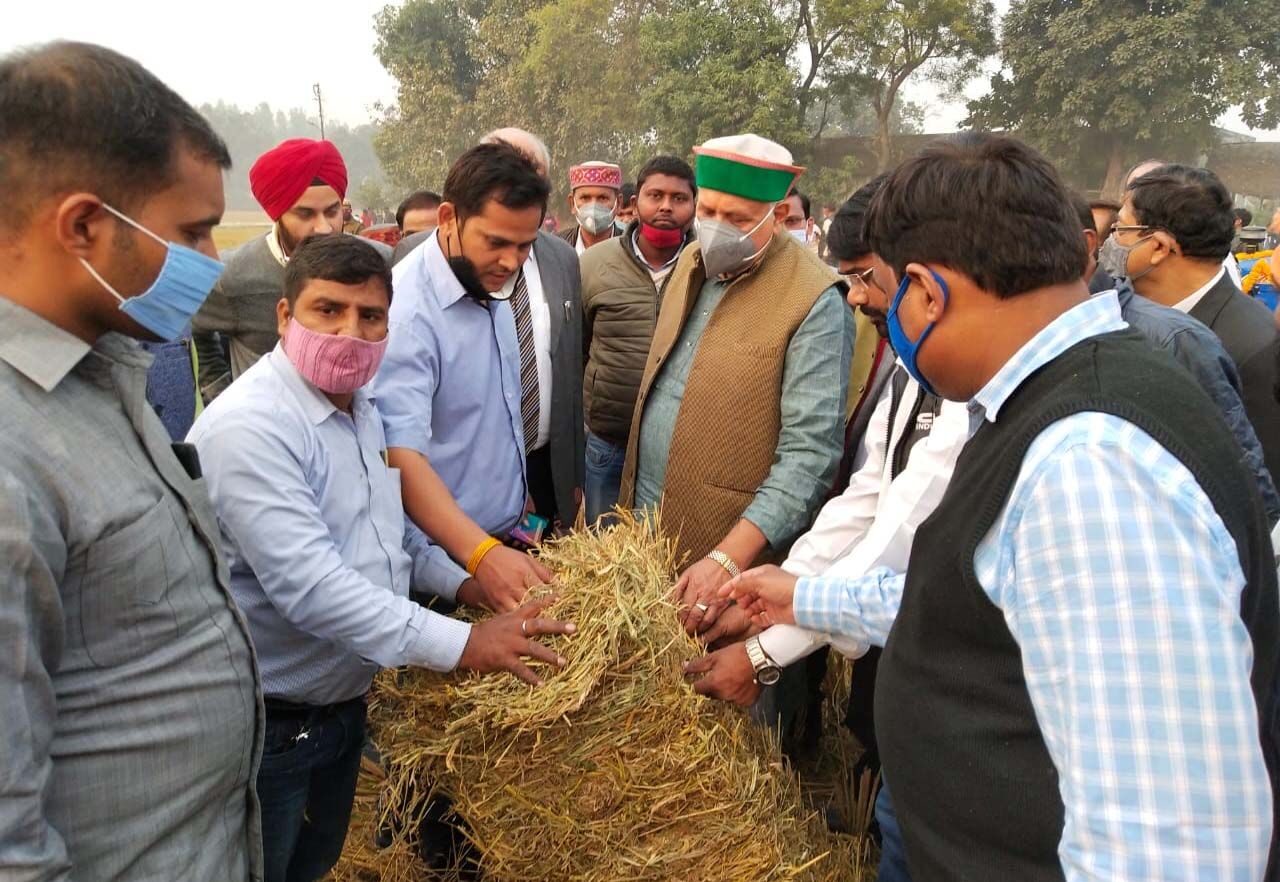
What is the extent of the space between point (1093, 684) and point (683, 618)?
150 centimetres

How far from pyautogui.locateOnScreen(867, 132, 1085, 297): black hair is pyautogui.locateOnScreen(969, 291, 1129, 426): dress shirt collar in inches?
2.5

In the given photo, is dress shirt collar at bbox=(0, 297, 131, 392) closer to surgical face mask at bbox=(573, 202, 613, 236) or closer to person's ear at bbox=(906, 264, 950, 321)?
person's ear at bbox=(906, 264, 950, 321)

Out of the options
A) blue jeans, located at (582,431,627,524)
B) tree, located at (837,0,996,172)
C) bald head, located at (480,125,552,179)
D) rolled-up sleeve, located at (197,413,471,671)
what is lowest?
blue jeans, located at (582,431,627,524)

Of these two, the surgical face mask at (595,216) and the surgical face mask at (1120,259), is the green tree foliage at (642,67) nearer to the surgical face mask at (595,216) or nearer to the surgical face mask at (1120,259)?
the surgical face mask at (595,216)

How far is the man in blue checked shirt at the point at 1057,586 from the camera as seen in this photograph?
1.02 m

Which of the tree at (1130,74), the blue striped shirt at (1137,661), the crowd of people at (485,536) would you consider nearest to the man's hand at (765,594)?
the crowd of people at (485,536)

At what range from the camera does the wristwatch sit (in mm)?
2410

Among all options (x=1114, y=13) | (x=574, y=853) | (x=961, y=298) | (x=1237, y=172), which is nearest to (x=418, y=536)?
(x=574, y=853)

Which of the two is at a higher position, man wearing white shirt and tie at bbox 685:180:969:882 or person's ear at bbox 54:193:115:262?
person's ear at bbox 54:193:115:262

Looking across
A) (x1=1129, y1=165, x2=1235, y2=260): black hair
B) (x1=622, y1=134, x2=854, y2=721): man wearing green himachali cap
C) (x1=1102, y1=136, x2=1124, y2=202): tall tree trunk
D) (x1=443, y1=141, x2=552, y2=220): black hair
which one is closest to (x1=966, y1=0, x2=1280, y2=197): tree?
(x1=1102, y1=136, x2=1124, y2=202): tall tree trunk

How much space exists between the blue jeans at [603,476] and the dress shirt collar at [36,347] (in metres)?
3.51

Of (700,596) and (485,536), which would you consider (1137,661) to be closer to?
(700,596)

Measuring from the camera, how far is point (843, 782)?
364 centimetres

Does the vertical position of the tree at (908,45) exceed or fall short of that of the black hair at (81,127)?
it exceeds it
